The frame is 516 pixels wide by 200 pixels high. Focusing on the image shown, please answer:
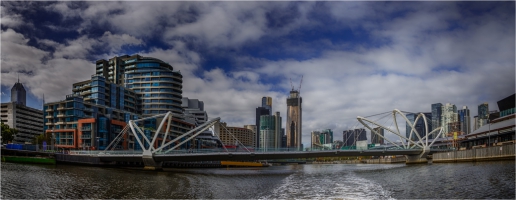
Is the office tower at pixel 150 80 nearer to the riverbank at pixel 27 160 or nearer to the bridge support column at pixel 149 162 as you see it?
the bridge support column at pixel 149 162

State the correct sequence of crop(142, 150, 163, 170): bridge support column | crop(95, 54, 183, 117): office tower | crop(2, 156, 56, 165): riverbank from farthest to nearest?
crop(95, 54, 183, 117): office tower, crop(142, 150, 163, 170): bridge support column, crop(2, 156, 56, 165): riverbank

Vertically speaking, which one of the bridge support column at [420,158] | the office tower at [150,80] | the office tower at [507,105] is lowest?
the bridge support column at [420,158]

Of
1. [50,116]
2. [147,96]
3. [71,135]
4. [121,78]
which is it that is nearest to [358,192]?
[71,135]

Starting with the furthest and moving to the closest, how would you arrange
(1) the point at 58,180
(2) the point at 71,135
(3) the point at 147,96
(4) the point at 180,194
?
(3) the point at 147,96 → (2) the point at 71,135 → (1) the point at 58,180 → (4) the point at 180,194

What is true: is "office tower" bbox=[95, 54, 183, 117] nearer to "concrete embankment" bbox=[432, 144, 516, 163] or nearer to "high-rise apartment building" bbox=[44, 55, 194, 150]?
"high-rise apartment building" bbox=[44, 55, 194, 150]

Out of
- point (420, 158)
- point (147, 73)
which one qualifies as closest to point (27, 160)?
point (147, 73)

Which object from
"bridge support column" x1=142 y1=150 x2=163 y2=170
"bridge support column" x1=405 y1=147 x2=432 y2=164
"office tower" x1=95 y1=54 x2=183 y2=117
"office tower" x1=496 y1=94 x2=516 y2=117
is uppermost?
"office tower" x1=95 y1=54 x2=183 y2=117

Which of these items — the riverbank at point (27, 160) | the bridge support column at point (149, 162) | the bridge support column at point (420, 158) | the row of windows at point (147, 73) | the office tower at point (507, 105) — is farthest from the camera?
the row of windows at point (147, 73)

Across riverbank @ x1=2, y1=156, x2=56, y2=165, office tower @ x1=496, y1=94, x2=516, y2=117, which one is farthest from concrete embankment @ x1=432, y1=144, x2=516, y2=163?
riverbank @ x1=2, y1=156, x2=56, y2=165

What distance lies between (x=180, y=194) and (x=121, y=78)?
147191mm

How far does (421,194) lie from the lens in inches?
1677

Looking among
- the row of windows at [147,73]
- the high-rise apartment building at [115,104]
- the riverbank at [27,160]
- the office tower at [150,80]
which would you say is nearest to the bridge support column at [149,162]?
the riverbank at [27,160]

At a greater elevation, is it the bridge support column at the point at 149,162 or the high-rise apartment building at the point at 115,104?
the high-rise apartment building at the point at 115,104

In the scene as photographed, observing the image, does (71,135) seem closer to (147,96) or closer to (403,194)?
(147,96)
